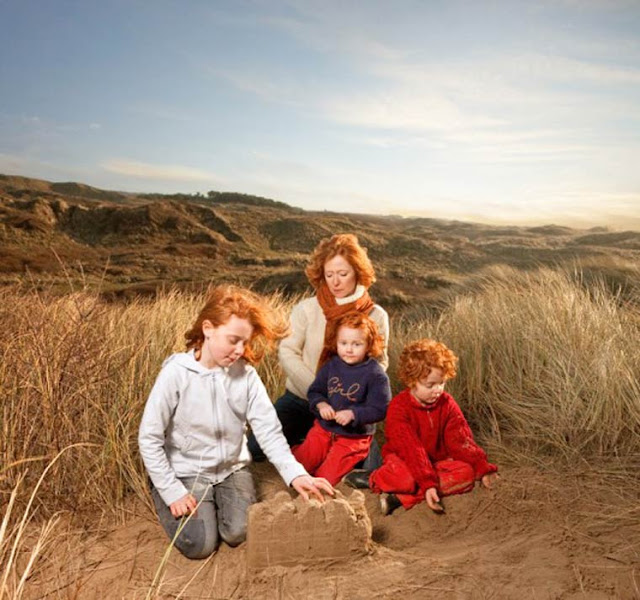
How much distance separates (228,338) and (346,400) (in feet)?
3.48

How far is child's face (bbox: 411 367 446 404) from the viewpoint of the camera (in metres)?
3.64

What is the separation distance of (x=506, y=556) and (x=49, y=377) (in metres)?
2.57

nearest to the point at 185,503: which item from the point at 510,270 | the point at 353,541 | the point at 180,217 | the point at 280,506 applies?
the point at 280,506

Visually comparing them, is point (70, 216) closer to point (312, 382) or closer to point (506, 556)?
point (312, 382)

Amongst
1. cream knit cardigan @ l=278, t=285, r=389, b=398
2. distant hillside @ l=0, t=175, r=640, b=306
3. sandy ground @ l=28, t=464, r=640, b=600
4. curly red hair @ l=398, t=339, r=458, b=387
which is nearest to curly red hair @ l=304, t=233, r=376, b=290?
cream knit cardigan @ l=278, t=285, r=389, b=398

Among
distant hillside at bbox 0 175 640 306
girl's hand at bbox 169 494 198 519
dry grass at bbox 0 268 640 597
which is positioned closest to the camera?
girl's hand at bbox 169 494 198 519

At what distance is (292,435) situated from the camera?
443 cm

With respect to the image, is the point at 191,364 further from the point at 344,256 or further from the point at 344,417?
the point at 344,256

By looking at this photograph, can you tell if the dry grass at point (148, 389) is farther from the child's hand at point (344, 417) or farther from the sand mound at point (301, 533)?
the child's hand at point (344, 417)

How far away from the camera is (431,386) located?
3.67 m

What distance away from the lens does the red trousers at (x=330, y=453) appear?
3.90 metres

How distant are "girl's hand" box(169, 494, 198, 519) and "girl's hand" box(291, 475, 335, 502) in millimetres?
497

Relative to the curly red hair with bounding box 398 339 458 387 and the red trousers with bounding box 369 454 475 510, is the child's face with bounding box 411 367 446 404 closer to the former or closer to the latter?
the curly red hair with bounding box 398 339 458 387

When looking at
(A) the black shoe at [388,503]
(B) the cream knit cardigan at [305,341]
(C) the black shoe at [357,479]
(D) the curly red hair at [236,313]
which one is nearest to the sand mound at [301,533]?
(A) the black shoe at [388,503]
